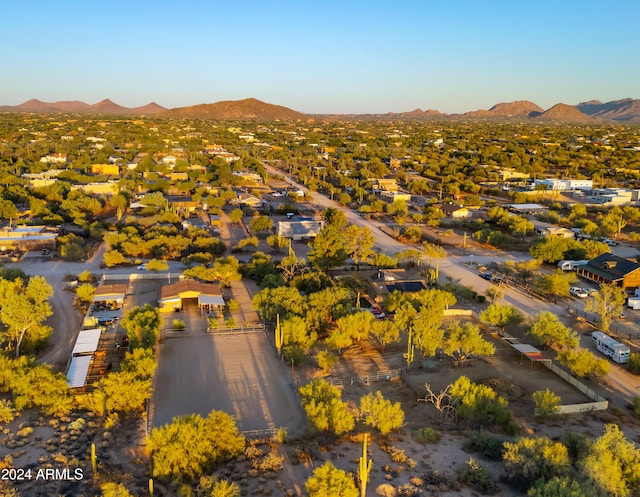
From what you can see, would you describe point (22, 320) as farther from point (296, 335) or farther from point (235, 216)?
point (235, 216)

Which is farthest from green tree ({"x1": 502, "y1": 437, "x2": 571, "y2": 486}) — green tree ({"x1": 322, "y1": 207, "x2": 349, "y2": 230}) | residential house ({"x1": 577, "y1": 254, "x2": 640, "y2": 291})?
green tree ({"x1": 322, "y1": 207, "x2": 349, "y2": 230})

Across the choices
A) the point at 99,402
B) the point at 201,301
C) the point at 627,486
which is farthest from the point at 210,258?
the point at 627,486

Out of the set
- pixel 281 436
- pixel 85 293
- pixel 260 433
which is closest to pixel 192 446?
pixel 260 433

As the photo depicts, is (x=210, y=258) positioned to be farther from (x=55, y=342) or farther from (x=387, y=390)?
(x=387, y=390)

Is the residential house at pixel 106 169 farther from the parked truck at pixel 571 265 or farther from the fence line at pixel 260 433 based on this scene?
the fence line at pixel 260 433

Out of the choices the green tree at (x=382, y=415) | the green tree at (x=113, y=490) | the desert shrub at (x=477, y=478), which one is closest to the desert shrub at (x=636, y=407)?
the desert shrub at (x=477, y=478)

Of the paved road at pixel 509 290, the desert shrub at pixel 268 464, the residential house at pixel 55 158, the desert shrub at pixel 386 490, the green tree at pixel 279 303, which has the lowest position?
the paved road at pixel 509 290
